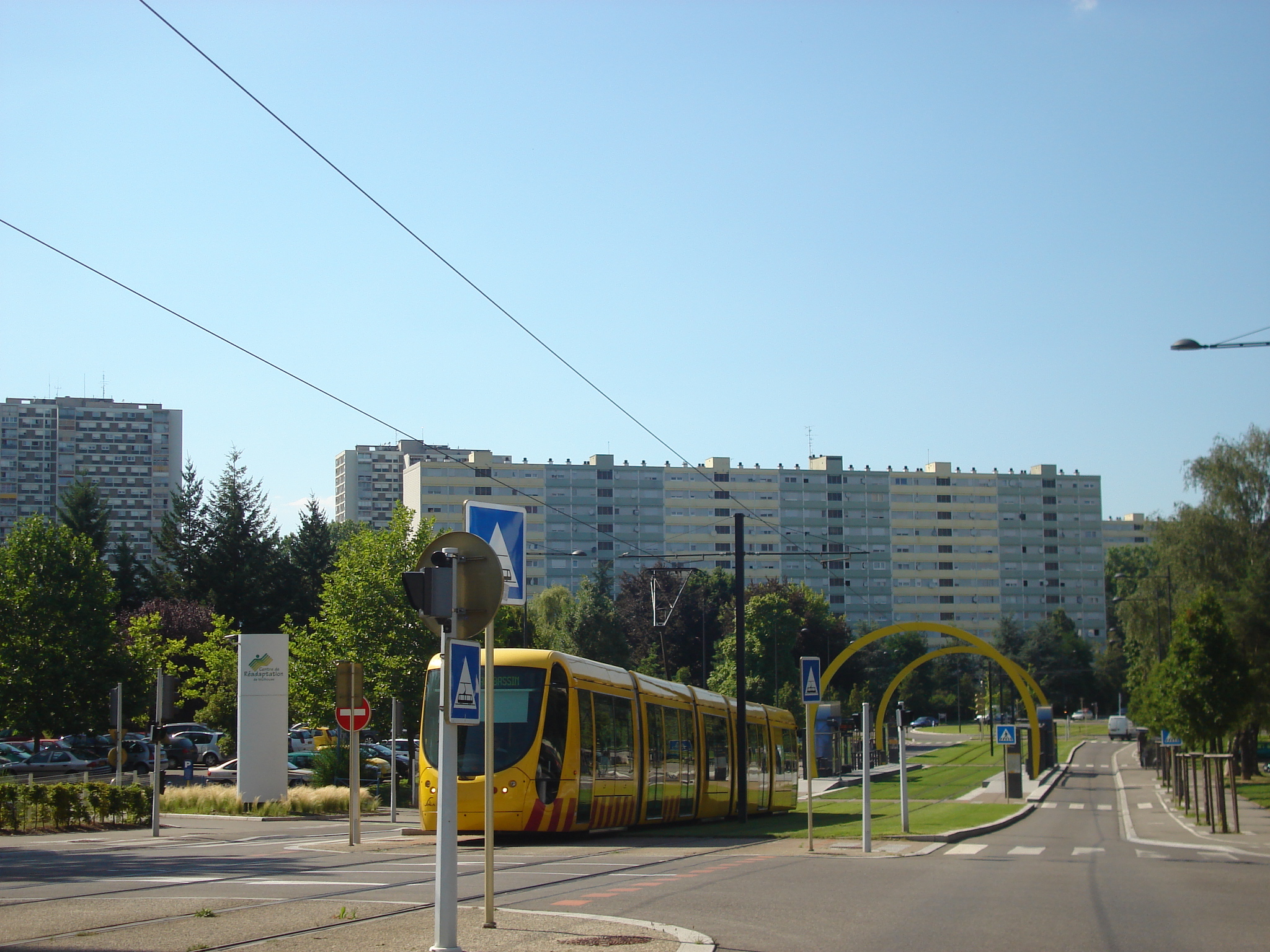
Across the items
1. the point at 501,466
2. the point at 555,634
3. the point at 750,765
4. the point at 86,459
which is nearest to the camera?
the point at 750,765

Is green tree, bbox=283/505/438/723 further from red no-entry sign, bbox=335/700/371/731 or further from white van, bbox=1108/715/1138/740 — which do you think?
white van, bbox=1108/715/1138/740

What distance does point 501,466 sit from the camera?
14838cm

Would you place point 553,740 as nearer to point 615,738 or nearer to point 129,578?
point 615,738

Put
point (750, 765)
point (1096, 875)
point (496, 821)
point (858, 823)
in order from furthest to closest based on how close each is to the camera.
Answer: point (750, 765)
point (858, 823)
point (496, 821)
point (1096, 875)

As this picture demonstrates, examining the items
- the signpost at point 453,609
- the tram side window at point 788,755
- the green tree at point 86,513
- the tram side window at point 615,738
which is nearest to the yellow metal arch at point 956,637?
the tram side window at point 788,755

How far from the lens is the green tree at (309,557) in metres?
74.4

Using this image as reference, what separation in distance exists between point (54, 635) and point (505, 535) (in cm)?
4690

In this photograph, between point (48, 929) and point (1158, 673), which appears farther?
point (1158, 673)

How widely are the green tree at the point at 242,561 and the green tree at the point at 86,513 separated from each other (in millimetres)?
7614

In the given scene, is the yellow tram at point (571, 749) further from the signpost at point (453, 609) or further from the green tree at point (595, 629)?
the green tree at point (595, 629)

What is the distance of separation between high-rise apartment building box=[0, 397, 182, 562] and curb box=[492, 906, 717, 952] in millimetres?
167268

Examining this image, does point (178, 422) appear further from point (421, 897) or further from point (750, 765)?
point (421, 897)

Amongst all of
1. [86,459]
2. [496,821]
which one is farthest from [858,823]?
[86,459]

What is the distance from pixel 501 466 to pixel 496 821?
12973cm
